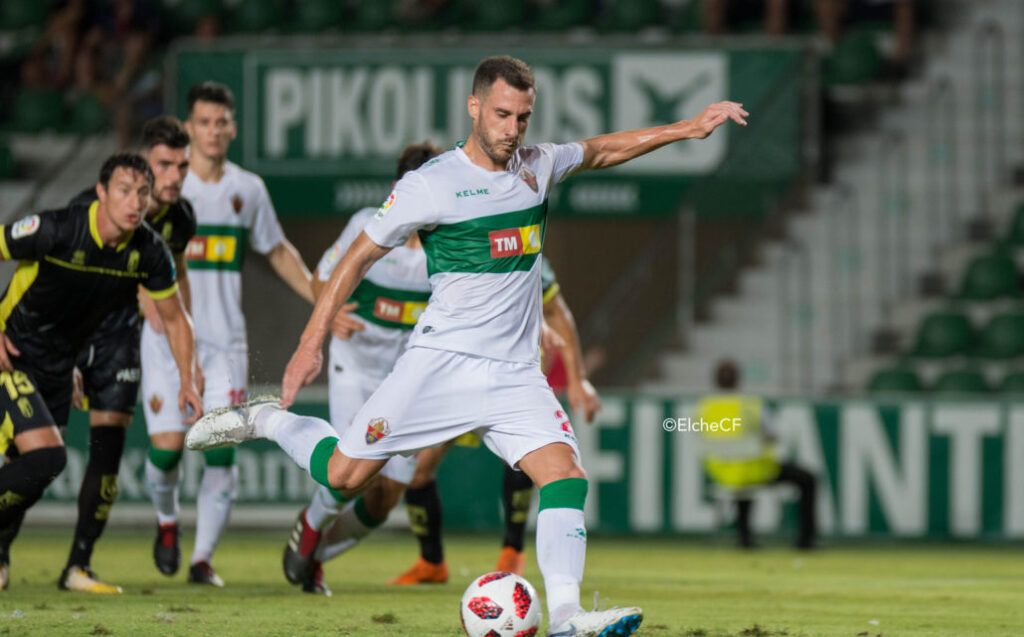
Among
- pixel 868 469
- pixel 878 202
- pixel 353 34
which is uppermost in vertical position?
pixel 353 34

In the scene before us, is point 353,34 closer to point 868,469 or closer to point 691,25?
point 691,25

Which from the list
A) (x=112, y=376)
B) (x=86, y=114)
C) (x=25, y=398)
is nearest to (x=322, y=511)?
(x=112, y=376)

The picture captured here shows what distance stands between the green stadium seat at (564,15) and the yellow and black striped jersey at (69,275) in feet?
36.9

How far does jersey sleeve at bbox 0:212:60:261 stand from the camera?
8.35m

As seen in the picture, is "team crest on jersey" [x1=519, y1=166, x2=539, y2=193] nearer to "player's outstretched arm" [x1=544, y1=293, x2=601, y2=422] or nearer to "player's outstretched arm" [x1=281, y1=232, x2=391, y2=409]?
"player's outstretched arm" [x1=281, y1=232, x2=391, y2=409]

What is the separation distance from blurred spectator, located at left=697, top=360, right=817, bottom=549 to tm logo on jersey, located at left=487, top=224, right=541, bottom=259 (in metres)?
7.85

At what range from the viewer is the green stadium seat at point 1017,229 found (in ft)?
58.2

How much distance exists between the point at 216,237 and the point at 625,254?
30.4ft

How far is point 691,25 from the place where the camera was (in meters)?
19.4

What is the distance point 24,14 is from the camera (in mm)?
21062

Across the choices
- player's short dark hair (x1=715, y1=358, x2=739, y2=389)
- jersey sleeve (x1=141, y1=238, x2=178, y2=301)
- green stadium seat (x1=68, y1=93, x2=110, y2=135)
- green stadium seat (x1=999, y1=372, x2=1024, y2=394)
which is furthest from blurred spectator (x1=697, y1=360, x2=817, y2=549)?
green stadium seat (x1=68, y1=93, x2=110, y2=135)

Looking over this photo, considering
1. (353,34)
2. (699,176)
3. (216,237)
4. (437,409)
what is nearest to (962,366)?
(699,176)

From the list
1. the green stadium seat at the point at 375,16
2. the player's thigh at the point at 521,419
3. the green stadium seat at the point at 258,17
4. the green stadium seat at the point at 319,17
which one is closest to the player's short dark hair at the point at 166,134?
the player's thigh at the point at 521,419

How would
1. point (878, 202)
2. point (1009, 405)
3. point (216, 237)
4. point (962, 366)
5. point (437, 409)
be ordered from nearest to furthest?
1. point (437, 409)
2. point (216, 237)
3. point (1009, 405)
4. point (962, 366)
5. point (878, 202)
